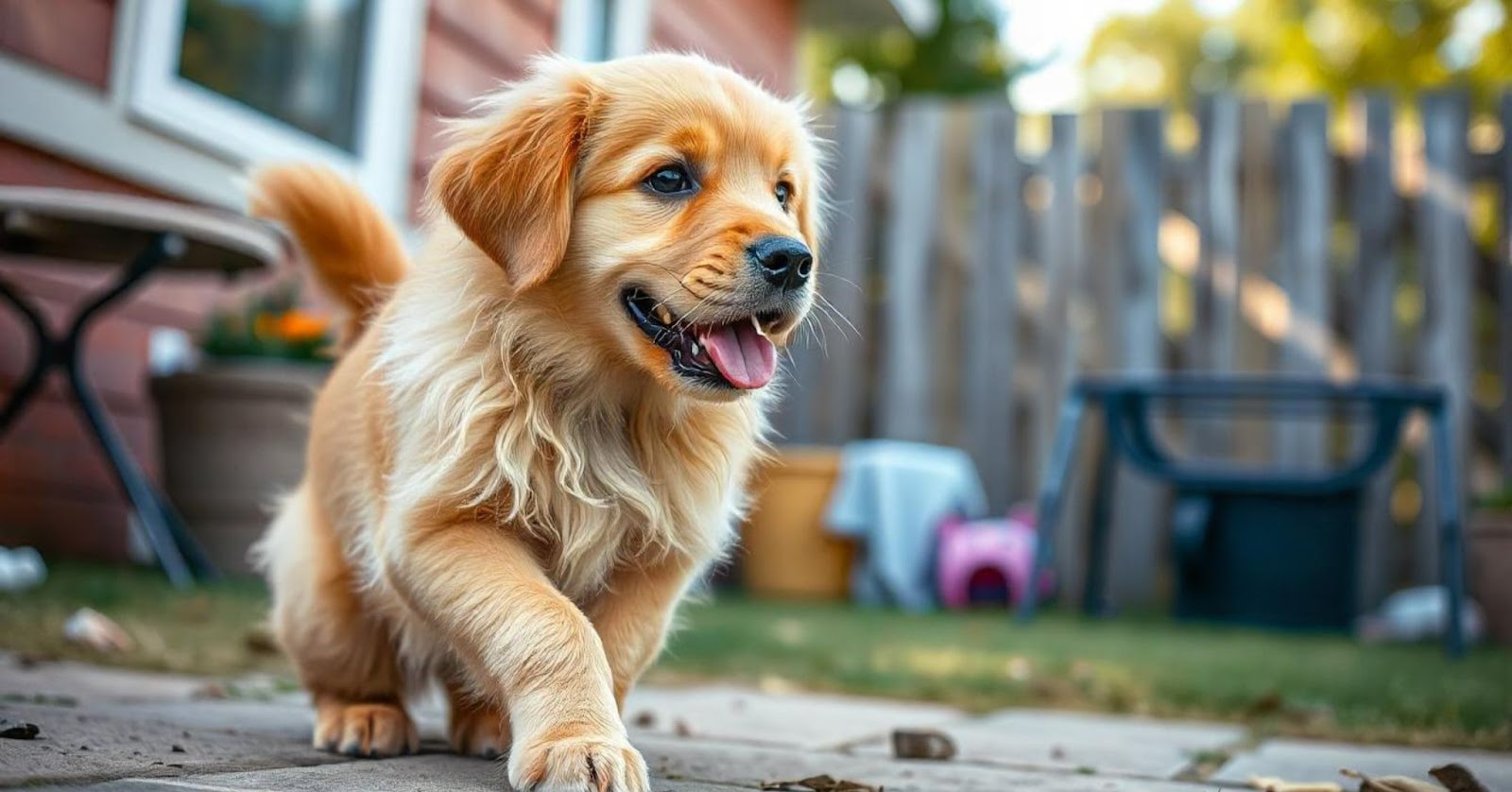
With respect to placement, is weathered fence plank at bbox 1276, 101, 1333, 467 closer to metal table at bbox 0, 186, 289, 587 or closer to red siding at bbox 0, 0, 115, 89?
metal table at bbox 0, 186, 289, 587

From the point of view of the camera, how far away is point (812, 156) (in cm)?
252

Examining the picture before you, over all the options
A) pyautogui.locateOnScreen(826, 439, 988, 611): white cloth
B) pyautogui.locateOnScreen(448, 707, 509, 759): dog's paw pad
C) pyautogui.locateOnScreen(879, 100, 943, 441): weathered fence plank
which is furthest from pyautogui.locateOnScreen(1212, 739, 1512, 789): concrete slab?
pyautogui.locateOnScreen(879, 100, 943, 441): weathered fence plank

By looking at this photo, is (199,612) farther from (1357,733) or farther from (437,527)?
(1357,733)

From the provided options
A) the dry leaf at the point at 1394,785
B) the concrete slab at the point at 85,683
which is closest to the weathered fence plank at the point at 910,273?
the concrete slab at the point at 85,683

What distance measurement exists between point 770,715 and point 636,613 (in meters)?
0.84

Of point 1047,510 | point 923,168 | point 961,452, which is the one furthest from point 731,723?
point 923,168

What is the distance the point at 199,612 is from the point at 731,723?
179cm

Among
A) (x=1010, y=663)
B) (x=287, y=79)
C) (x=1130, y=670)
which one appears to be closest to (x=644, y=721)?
(x=1010, y=663)

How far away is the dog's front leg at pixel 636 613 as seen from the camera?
2008 mm

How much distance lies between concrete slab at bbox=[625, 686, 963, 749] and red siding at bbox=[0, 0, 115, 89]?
2656 millimetres

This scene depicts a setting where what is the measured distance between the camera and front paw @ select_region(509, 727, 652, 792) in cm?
159

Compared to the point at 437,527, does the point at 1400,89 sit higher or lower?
higher

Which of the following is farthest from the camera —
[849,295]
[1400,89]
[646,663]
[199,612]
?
[1400,89]

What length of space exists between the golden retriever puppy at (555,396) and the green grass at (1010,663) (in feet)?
1.72
